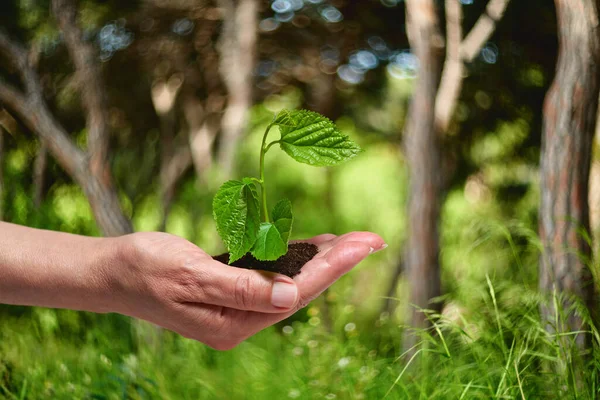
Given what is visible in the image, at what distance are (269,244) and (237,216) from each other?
3.0 inches

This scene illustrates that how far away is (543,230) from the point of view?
1.55m

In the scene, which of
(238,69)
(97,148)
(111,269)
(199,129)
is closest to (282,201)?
(111,269)

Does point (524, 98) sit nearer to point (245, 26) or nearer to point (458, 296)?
point (458, 296)

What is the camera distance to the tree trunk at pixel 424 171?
2.11 metres

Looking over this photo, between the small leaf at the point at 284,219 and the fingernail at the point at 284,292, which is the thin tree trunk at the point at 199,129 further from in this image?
the fingernail at the point at 284,292

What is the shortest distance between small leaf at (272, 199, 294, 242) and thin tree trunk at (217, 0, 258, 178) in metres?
1.72

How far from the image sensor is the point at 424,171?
2.11 m

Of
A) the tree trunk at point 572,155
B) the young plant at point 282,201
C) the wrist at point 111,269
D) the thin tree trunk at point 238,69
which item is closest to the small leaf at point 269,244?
the young plant at point 282,201

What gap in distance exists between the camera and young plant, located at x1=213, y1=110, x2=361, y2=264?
1.05 metres

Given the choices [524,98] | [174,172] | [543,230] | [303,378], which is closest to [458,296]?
[543,230]

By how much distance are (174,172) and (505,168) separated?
203cm

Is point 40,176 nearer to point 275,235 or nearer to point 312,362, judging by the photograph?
point 312,362

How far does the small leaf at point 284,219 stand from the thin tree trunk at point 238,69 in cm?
172

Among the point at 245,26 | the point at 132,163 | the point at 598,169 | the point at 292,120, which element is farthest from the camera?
the point at 132,163
